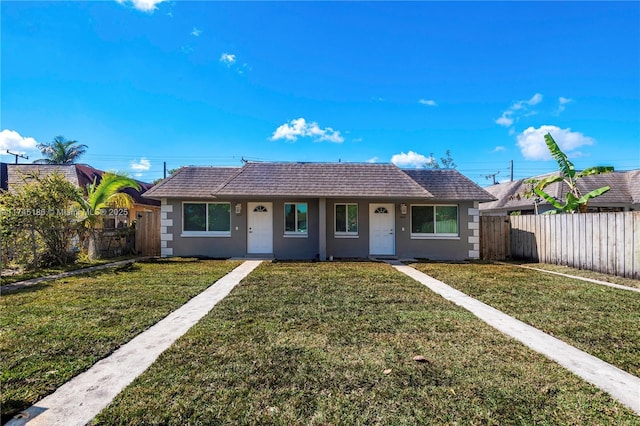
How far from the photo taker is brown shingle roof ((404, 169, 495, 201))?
13.3 meters

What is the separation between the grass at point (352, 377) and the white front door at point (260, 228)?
8395 millimetres

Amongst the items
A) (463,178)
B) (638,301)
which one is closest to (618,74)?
(463,178)

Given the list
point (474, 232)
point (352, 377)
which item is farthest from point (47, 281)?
point (474, 232)

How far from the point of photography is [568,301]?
6.16m

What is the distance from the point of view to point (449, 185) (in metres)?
14.0

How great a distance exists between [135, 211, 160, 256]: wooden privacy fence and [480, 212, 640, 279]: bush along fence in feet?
51.3

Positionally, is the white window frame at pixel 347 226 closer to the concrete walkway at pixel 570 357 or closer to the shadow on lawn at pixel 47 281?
the concrete walkway at pixel 570 357

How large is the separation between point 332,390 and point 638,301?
731 cm

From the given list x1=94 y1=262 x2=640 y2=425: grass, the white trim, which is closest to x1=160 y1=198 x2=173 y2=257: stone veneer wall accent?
the white trim

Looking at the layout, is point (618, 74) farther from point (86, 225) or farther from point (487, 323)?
point (86, 225)

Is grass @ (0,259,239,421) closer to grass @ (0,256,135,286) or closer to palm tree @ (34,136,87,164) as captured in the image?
grass @ (0,256,135,286)

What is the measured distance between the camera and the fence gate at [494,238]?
1388cm

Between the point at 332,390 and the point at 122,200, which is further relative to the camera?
the point at 122,200

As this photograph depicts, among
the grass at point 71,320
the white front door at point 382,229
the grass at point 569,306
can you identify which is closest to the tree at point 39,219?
the grass at point 71,320
